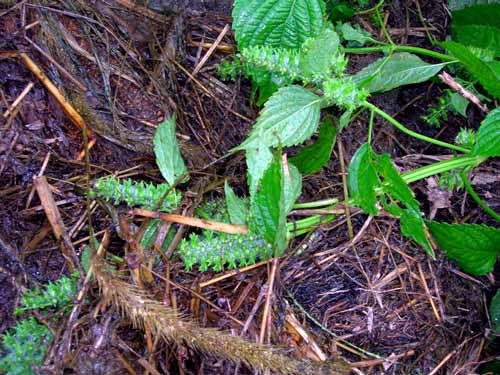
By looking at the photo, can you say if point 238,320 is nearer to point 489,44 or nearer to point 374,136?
point 374,136

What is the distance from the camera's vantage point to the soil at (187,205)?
1212mm

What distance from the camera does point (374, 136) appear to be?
1.55 metres

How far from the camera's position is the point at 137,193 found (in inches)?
49.5

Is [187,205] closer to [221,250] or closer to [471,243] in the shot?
[221,250]

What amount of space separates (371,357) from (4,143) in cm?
109

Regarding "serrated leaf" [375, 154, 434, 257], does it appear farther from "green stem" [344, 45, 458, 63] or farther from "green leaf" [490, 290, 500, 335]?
"green stem" [344, 45, 458, 63]

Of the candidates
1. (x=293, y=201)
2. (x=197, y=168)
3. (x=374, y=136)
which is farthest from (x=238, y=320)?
(x=374, y=136)

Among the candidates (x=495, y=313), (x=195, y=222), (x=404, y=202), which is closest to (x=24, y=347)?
(x=195, y=222)

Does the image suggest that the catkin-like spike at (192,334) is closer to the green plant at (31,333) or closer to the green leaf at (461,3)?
the green plant at (31,333)

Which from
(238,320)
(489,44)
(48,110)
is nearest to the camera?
(238,320)

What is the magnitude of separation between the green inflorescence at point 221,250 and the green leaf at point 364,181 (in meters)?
0.28

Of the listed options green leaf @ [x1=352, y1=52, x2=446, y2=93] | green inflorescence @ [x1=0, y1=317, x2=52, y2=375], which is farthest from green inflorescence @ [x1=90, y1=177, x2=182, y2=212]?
green leaf @ [x1=352, y1=52, x2=446, y2=93]

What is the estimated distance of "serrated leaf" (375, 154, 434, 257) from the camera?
1.24 m

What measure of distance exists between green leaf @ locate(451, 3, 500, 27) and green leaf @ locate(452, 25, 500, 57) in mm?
37
